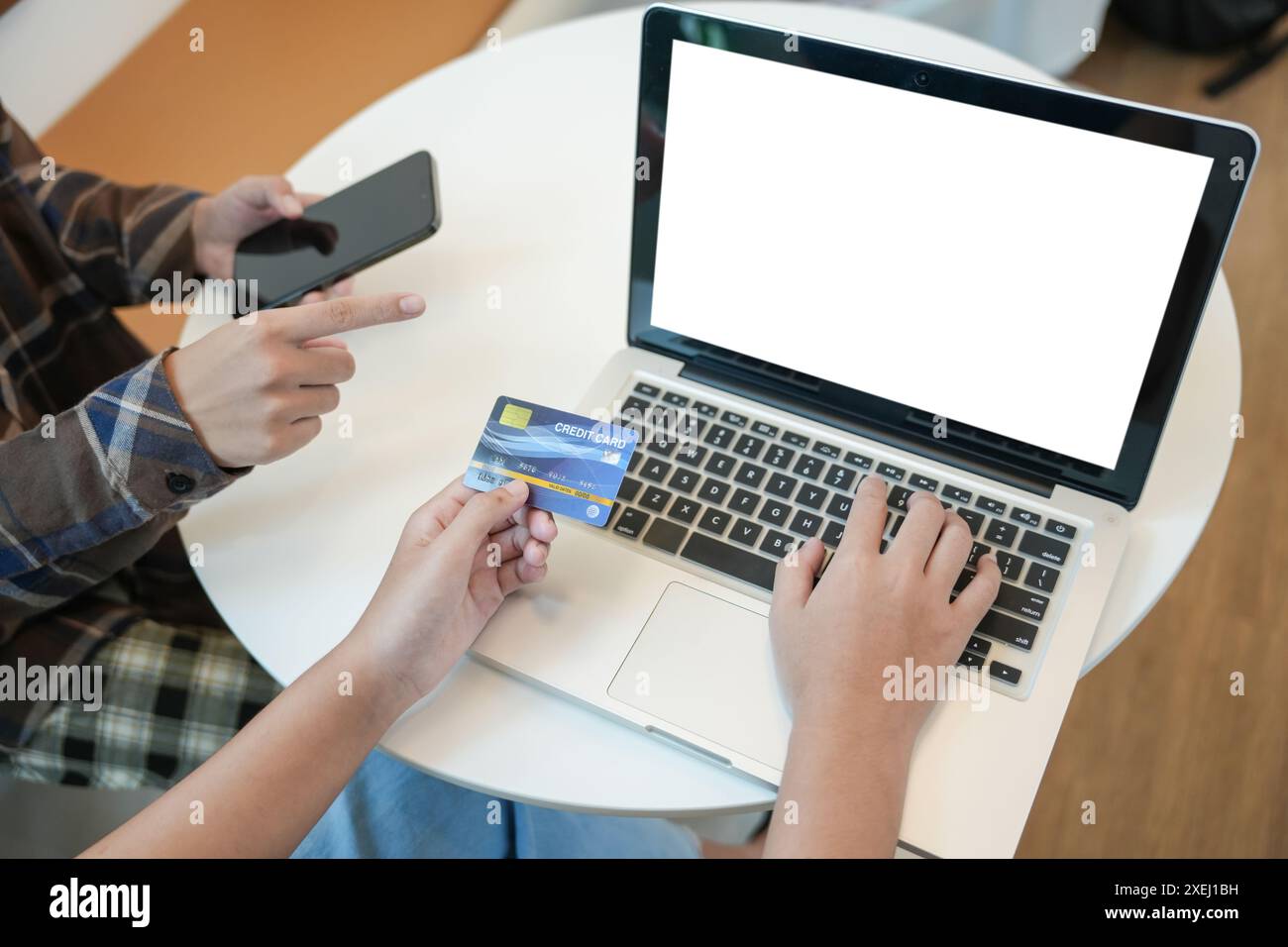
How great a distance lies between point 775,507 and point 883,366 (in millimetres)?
133

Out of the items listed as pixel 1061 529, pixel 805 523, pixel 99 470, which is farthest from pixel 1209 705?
pixel 99 470

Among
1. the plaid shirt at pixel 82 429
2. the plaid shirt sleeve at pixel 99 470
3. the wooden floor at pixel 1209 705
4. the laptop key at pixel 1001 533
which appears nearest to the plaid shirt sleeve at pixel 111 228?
the plaid shirt at pixel 82 429

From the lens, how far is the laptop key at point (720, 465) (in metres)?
0.77

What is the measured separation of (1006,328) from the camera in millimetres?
688

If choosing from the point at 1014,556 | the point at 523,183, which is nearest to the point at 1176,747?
the point at 1014,556

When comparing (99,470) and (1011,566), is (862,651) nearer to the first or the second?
(1011,566)

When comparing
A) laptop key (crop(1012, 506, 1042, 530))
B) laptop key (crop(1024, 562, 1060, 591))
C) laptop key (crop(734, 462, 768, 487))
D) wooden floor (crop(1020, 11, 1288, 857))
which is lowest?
wooden floor (crop(1020, 11, 1288, 857))

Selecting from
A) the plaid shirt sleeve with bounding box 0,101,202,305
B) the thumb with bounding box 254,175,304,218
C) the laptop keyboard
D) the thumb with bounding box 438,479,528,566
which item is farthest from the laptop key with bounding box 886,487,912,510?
the plaid shirt sleeve with bounding box 0,101,202,305

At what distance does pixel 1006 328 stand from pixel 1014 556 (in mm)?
160

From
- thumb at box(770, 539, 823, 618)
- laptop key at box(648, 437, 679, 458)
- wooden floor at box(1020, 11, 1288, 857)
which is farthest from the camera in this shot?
wooden floor at box(1020, 11, 1288, 857)

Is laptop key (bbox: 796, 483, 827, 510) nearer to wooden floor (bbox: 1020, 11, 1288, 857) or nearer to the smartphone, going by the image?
the smartphone

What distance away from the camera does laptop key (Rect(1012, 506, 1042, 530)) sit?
72 cm

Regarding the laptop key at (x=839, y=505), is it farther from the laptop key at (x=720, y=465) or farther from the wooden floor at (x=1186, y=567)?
the wooden floor at (x=1186, y=567)
